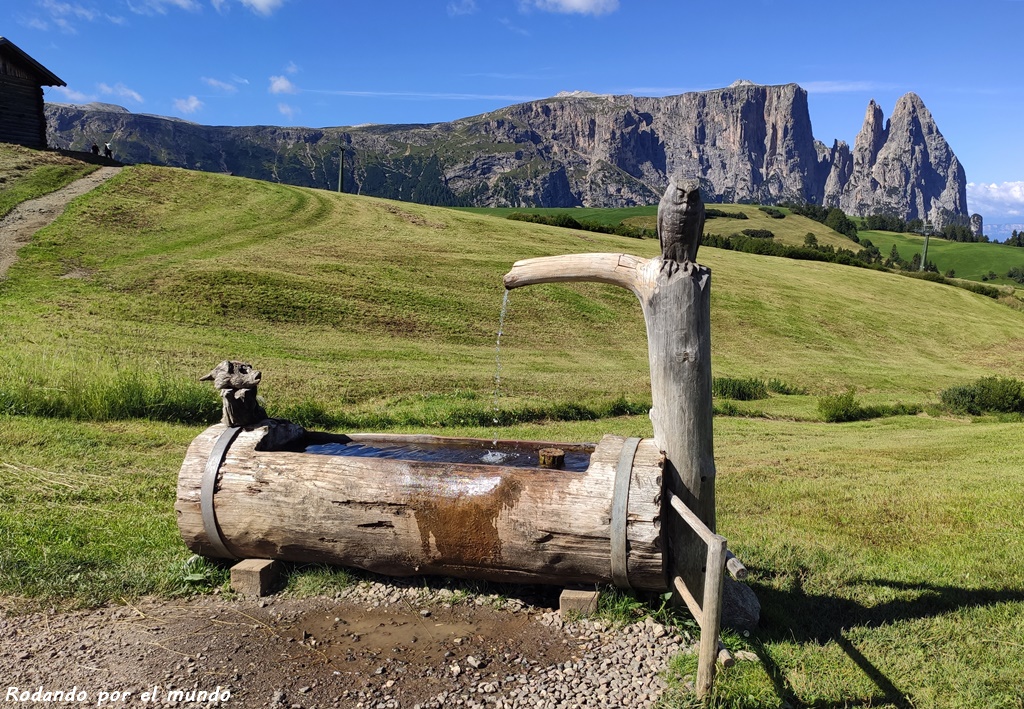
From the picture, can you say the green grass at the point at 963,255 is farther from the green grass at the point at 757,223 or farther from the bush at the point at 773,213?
the bush at the point at 773,213

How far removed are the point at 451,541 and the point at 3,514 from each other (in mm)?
5563

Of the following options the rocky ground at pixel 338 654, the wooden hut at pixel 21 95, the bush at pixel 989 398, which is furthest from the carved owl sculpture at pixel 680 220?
the wooden hut at pixel 21 95

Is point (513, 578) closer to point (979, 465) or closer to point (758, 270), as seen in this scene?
point (979, 465)

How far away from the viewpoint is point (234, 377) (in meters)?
7.03

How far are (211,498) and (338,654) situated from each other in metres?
2.07

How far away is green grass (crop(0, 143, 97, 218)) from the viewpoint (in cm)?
3353

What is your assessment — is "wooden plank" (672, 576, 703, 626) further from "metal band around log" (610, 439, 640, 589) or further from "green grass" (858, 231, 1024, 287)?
"green grass" (858, 231, 1024, 287)

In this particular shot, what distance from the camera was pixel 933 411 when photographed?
71.6 ft

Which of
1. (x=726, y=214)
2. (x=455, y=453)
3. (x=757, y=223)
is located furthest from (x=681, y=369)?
(x=726, y=214)

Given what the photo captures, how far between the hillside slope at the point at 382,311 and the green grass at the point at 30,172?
2.39 metres

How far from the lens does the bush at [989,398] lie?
69.6 ft

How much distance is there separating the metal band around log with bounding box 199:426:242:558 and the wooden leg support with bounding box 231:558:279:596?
27 cm

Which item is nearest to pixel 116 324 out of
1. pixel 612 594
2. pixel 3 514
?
pixel 3 514

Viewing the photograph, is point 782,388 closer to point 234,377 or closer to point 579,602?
point 579,602
